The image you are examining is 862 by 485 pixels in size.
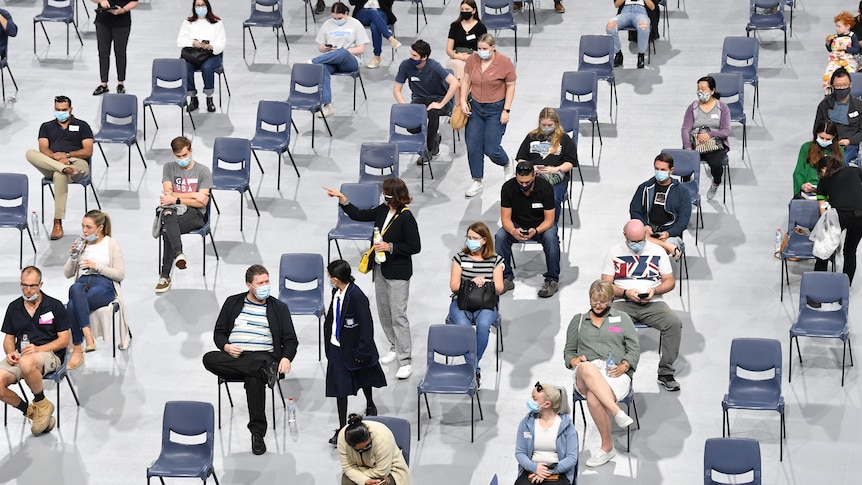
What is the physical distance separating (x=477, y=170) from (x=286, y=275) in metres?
3.08

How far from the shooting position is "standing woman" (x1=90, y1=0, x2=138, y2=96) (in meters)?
17.8

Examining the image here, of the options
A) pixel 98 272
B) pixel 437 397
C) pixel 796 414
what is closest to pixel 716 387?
pixel 796 414

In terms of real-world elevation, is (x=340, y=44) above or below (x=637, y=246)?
above

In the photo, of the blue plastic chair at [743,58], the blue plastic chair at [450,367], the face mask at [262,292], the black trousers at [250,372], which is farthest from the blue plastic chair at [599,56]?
the black trousers at [250,372]

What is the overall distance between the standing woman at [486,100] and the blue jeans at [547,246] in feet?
5.73

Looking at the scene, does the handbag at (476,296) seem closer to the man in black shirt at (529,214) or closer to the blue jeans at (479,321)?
the blue jeans at (479,321)

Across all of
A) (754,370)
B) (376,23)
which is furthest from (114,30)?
(754,370)

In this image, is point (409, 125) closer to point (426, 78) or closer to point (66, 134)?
point (426, 78)

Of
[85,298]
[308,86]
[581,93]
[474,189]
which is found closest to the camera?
[85,298]

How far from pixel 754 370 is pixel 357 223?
4.43 m

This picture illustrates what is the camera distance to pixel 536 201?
13.8 m

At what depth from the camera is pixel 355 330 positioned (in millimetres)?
11805

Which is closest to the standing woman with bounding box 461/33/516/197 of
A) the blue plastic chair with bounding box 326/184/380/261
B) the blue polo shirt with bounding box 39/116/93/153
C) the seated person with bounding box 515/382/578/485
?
the blue plastic chair with bounding box 326/184/380/261

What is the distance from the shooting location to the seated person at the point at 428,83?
1616 centimetres
